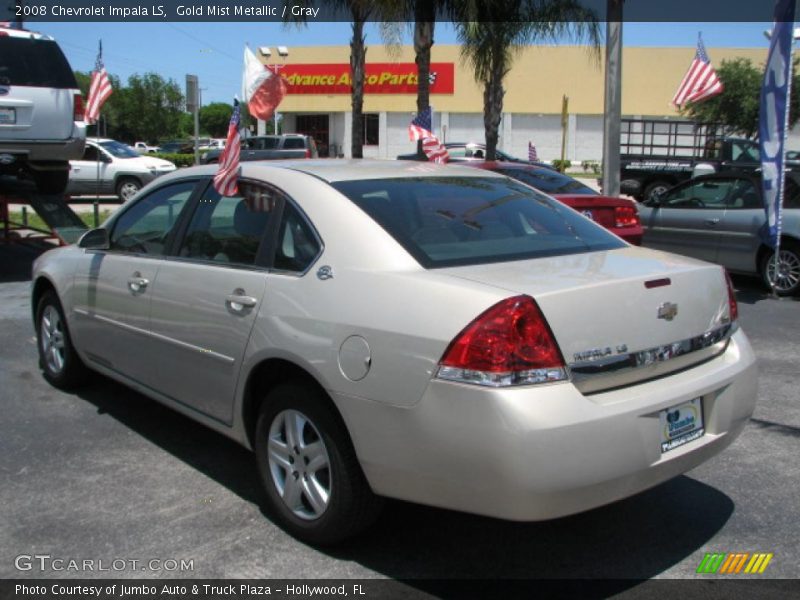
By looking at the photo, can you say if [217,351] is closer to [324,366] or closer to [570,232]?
[324,366]

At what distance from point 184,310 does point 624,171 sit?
809 inches

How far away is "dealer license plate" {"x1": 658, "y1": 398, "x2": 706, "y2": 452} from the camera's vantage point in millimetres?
3099

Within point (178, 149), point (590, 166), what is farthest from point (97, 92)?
point (178, 149)

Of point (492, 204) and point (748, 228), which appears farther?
point (748, 228)

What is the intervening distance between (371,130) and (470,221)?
46.6 m

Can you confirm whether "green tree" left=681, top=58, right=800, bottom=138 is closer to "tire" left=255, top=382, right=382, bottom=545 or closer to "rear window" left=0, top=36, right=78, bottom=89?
"rear window" left=0, top=36, right=78, bottom=89

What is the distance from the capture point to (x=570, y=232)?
159 inches

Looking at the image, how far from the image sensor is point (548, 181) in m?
9.67

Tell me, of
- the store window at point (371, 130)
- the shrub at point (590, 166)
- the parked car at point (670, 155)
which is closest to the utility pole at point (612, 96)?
the parked car at point (670, 155)

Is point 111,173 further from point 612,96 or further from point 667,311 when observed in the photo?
point 667,311

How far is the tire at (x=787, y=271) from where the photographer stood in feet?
29.8

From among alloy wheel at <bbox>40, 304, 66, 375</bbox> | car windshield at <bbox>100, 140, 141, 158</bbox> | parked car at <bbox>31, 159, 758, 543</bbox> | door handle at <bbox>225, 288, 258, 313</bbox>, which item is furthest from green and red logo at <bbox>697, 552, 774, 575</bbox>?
car windshield at <bbox>100, 140, 141, 158</bbox>

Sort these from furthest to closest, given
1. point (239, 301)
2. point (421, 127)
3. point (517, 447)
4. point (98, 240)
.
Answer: point (421, 127) < point (98, 240) < point (239, 301) < point (517, 447)

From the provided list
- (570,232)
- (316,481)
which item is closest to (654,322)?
(570,232)
